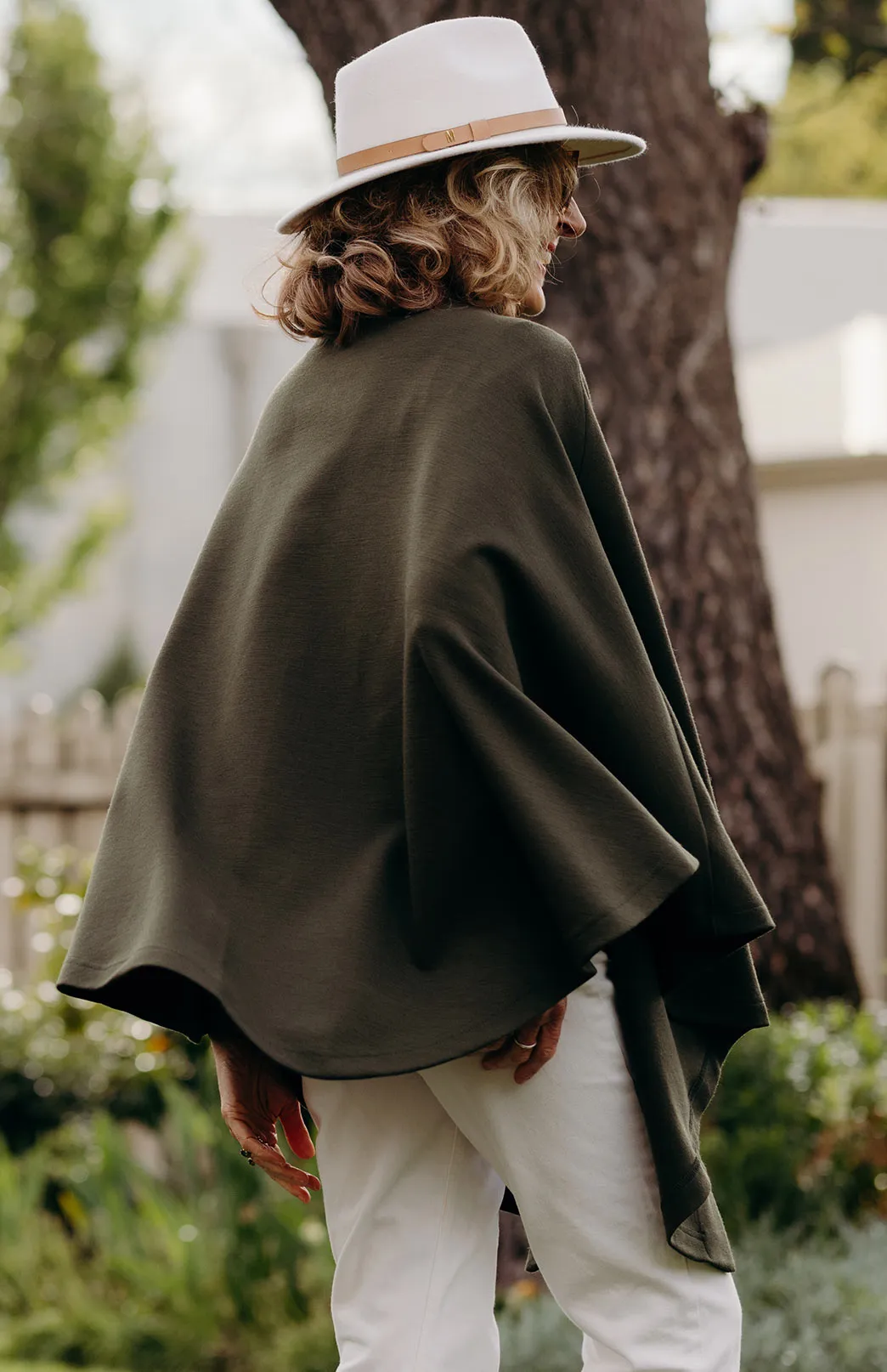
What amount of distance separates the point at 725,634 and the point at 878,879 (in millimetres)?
1549

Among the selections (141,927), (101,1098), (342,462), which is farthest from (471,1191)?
(101,1098)

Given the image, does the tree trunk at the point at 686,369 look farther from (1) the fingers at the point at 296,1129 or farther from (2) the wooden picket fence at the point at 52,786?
(2) the wooden picket fence at the point at 52,786

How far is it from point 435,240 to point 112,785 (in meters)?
4.70

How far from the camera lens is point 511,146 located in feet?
6.08

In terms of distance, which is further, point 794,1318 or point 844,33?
point 844,33

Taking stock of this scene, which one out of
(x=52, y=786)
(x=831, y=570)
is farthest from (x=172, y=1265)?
(x=831, y=570)

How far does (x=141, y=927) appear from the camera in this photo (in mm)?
1745

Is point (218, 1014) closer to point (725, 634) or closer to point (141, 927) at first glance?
point (141, 927)

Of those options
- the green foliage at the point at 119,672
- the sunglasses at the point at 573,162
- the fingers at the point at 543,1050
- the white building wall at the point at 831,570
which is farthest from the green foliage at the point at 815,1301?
the green foliage at the point at 119,672

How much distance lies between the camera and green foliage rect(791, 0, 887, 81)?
6305 millimetres

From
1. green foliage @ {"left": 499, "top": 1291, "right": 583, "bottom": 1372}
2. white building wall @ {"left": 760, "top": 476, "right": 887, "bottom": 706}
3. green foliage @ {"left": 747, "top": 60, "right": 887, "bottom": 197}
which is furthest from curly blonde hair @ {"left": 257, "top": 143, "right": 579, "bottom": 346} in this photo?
green foliage @ {"left": 747, "top": 60, "right": 887, "bottom": 197}

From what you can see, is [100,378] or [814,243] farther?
[100,378]

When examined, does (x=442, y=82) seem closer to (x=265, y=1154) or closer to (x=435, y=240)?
(x=435, y=240)

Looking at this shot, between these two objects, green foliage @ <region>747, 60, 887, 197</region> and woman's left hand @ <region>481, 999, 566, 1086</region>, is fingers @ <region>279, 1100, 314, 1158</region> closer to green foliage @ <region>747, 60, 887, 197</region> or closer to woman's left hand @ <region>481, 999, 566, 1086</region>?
woman's left hand @ <region>481, 999, 566, 1086</region>
